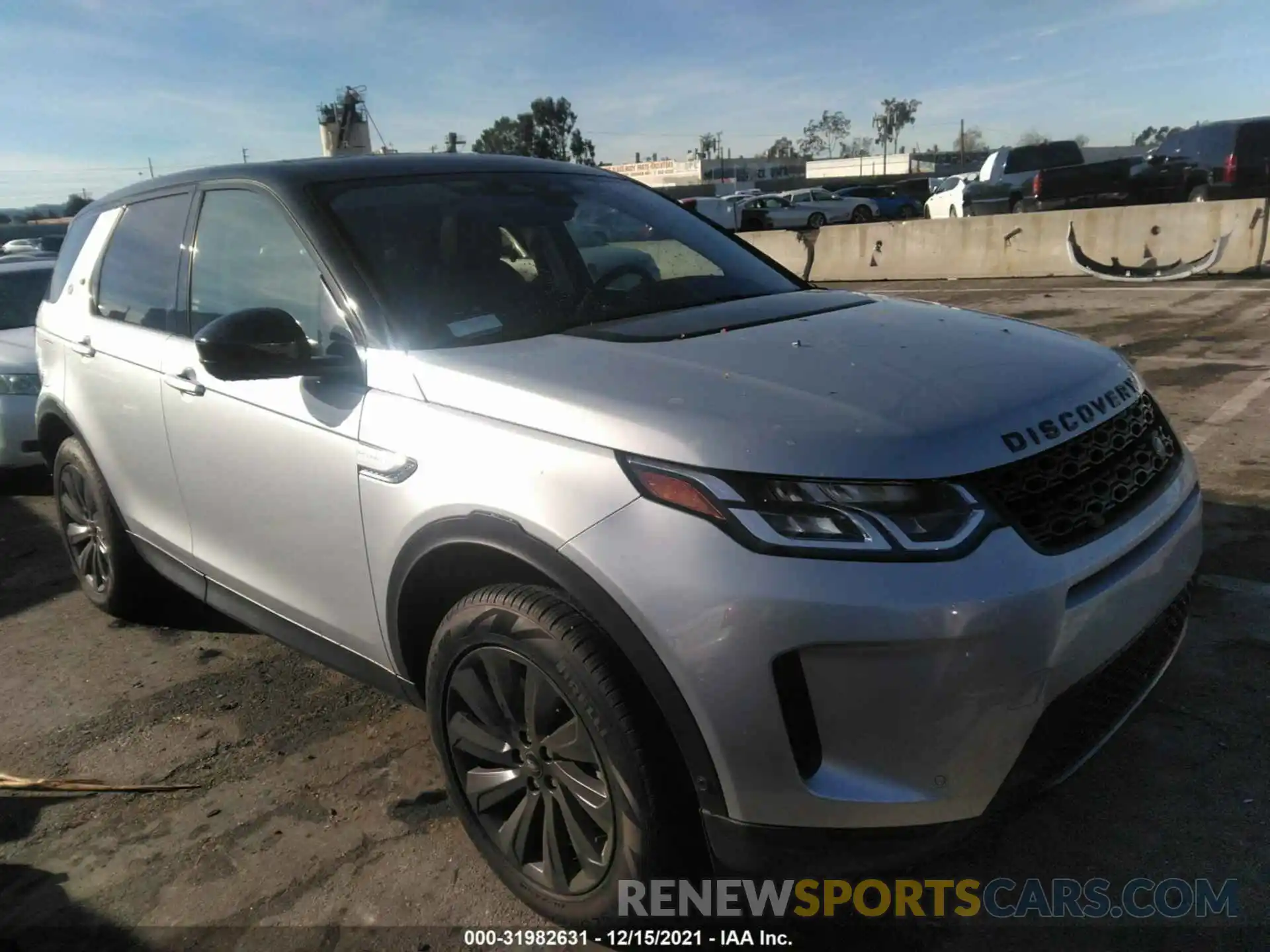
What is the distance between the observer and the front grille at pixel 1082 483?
1.86 metres

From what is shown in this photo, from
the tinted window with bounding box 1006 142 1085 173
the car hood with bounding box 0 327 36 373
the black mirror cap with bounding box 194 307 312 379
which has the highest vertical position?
the tinted window with bounding box 1006 142 1085 173

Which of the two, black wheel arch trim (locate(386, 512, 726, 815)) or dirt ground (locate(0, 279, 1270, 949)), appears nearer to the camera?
black wheel arch trim (locate(386, 512, 726, 815))

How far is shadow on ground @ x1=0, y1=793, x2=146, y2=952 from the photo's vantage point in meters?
2.32

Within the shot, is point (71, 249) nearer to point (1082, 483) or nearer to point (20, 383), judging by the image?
point (20, 383)

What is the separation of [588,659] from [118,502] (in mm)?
2711

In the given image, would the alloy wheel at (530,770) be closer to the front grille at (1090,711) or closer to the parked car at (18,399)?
the front grille at (1090,711)

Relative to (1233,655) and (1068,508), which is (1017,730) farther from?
(1233,655)

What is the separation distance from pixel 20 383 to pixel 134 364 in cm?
362

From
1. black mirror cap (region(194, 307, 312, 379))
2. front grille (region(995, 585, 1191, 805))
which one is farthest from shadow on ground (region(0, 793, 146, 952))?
front grille (region(995, 585, 1191, 805))

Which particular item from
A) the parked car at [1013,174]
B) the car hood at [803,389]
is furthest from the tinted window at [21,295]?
the parked car at [1013,174]

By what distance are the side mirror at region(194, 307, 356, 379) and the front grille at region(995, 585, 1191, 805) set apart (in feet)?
5.98

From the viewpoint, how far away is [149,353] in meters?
3.34

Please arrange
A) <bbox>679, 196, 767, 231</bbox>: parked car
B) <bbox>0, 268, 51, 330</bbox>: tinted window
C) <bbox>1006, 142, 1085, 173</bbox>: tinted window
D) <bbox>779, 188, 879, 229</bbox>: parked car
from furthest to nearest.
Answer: <bbox>779, 188, 879, 229</bbox>: parked car
<bbox>679, 196, 767, 231</bbox>: parked car
<bbox>1006, 142, 1085, 173</bbox>: tinted window
<bbox>0, 268, 51, 330</bbox>: tinted window

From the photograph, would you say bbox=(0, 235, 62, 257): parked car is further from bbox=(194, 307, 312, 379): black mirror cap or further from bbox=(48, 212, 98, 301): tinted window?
bbox=(194, 307, 312, 379): black mirror cap
